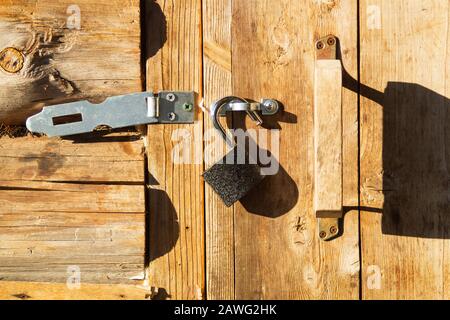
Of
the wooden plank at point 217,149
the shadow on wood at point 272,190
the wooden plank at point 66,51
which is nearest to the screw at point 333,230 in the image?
the shadow on wood at point 272,190

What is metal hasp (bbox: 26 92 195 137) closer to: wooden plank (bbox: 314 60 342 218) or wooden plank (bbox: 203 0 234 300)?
wooden plank (bbox: 203 0 234 300)

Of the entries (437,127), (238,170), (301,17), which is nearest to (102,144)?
(238,170)

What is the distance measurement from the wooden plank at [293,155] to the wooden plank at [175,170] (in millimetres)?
97

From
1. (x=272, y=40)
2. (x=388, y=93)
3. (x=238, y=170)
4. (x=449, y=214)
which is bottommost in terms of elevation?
(x=449, y=214)

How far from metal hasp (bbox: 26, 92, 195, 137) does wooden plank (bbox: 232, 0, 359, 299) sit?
0.14 meters

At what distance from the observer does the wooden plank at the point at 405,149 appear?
1.28 metres

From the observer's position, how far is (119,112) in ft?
4.25

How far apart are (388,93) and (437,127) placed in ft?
0.45

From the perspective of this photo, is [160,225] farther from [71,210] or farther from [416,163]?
[416,163]

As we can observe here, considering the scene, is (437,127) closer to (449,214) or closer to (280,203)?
(449,214)

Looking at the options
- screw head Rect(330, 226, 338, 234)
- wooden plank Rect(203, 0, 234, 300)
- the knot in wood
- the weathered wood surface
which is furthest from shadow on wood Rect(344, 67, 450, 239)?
the knot in wood

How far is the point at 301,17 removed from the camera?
4.23ft

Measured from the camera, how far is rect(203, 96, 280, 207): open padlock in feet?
4.09

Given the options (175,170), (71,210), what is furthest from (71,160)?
(175,170)
